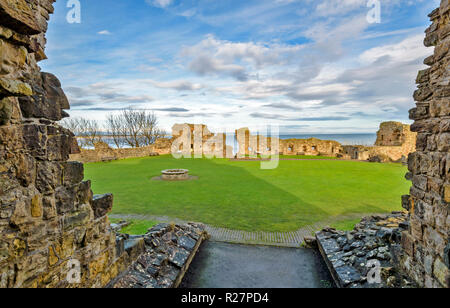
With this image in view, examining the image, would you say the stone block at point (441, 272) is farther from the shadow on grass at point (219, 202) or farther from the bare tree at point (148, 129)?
the bare tree at point (148, 129)

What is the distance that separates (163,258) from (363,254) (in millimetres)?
3831

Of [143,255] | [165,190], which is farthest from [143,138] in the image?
[143,255]

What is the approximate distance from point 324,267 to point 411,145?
29.7 metres

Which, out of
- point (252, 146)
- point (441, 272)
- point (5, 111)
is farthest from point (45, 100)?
point (252, 146)

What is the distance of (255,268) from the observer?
5129mm

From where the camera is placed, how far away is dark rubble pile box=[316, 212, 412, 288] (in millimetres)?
3955

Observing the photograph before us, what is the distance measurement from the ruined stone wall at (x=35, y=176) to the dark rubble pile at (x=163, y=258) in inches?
29.1

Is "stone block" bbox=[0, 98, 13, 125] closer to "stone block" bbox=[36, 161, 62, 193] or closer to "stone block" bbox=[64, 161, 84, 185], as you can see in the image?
"stone block" bbox=[36, 161, 62, 193]

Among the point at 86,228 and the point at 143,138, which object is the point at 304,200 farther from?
the point at 143,138

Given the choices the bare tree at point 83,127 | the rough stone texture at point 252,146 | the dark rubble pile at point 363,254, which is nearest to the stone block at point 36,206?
the dark rubble pile at point 363,254

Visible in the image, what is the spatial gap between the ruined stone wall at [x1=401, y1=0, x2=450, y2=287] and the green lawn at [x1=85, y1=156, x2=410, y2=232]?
374 centimetres

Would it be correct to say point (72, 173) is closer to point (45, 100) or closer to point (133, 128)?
point (45, 100)

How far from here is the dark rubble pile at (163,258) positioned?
13.4 ft

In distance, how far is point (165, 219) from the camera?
778 cm
